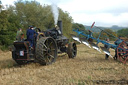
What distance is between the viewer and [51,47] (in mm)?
7824

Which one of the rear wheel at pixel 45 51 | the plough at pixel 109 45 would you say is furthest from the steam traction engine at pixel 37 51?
the plough at pixel 109 45

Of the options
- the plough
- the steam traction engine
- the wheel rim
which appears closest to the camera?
the steam traction engine

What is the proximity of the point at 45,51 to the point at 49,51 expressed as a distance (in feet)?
0.74

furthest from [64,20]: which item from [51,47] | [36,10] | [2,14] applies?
[51,47]

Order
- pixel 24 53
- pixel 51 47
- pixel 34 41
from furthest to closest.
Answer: pixel 51 47 < pixel 34 41 < pixel 24 53

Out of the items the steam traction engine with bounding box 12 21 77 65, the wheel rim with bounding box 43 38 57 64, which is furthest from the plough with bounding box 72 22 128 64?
the steam traction engine with bounding box 12 21 77 65

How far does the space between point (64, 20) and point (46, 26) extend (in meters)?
4.62

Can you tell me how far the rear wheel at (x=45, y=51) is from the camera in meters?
6.63

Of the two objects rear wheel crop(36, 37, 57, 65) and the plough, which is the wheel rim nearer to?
rear wheel crop(36, 37, 57, 65)

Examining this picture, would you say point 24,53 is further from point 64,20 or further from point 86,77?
point 64,20

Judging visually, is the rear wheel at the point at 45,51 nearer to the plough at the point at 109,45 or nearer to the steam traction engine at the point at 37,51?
the steam traction engine at the point at 37,51

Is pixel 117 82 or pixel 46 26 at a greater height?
pixel 46 26

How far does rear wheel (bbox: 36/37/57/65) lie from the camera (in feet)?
21.7

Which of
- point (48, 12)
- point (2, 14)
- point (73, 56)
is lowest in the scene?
point (73, 56)
